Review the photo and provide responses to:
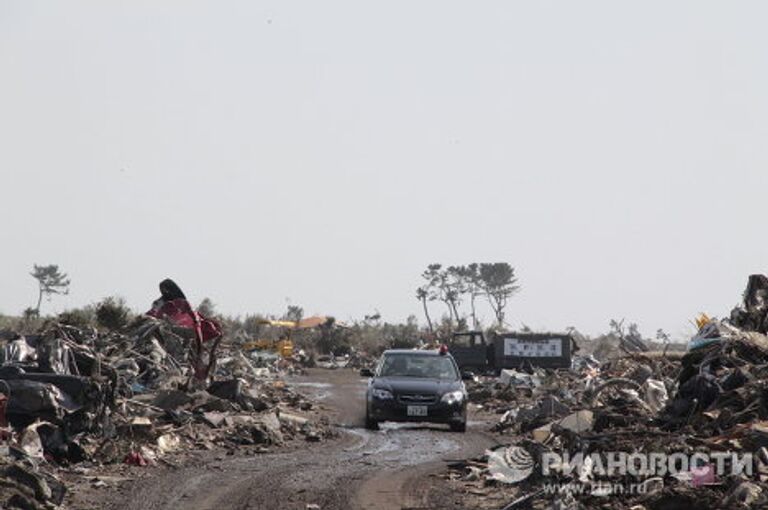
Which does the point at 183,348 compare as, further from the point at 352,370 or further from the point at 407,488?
the point at 352,370

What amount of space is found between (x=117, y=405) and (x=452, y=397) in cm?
684

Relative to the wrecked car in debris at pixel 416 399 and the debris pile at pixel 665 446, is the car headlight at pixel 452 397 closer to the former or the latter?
the wrecked car in debris at pixel 416 399

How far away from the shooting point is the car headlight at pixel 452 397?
21844 millimetres

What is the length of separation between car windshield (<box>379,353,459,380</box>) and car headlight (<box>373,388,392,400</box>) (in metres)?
0.68

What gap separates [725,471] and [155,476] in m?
7.02

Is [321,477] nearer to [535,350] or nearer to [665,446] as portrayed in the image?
[665,446]

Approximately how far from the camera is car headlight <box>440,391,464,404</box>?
2184cm

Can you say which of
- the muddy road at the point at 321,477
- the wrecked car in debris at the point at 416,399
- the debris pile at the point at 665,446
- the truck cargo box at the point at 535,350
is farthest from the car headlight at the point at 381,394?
the truck cargo box at the point at 535,350

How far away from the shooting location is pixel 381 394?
22.0 metres

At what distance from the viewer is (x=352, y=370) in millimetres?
53719

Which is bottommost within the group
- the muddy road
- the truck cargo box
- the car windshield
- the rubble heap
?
the muddy road

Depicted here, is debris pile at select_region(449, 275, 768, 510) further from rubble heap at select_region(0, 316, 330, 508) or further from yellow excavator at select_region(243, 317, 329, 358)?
yellow excavator at select_region(243, 317, 329, 358)

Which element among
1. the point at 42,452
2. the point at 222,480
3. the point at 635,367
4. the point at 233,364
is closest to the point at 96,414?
the point at 42,452

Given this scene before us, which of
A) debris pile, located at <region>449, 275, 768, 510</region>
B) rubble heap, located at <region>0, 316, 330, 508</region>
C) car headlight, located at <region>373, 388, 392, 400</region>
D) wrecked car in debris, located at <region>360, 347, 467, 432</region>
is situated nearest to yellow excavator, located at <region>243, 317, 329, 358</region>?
rubble heap, located at <region>0, 316, 330, 508</region>
